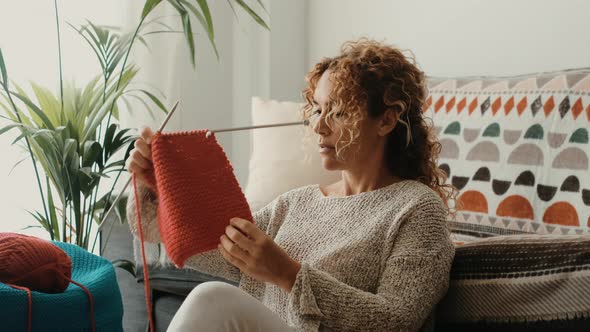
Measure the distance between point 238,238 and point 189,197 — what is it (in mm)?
127

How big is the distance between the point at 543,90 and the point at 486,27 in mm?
562

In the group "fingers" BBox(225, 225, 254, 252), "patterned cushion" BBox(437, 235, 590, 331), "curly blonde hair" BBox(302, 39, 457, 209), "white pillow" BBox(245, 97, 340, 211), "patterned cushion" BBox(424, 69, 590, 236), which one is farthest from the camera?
"white pillow" BBox(245, 97, 340, 211)

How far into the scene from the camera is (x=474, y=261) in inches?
54.9

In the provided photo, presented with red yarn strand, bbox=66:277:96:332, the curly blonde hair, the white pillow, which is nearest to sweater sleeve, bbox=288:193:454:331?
the curly blonde hair

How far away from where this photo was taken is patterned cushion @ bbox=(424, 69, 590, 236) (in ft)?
6.02

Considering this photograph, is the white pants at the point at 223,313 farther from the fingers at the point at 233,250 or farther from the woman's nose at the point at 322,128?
the woman's nose at the point at 322,128

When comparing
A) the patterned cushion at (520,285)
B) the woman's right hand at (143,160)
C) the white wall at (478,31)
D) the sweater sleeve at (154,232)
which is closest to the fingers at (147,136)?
the woman's right hand at (143,160)

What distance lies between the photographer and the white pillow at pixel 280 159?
2.15 meters

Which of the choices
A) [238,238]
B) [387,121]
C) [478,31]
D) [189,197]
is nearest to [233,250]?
[238,238]

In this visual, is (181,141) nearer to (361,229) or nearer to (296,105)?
(361,229)

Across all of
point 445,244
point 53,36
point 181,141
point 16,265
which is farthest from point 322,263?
point 53,36

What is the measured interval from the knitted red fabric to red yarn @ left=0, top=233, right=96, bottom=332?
0.31 meters

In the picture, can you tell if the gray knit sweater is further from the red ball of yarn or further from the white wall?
the white wall

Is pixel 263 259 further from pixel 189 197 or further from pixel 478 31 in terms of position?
pixel 478 31
